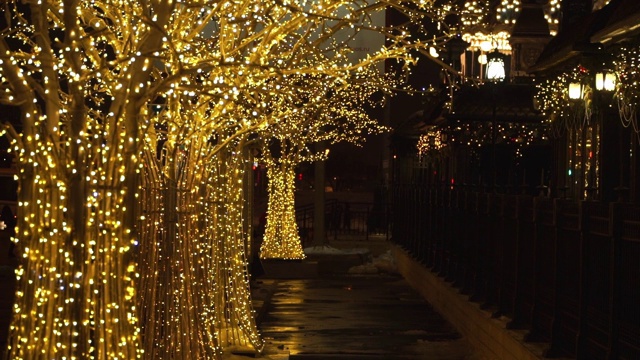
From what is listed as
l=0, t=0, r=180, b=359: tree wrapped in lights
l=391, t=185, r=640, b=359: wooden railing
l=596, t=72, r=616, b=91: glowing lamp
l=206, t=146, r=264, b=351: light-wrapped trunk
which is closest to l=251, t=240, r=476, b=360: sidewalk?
l=391, t=185, r=640, b=359: wooden railing

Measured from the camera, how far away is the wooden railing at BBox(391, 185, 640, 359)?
8.41 m

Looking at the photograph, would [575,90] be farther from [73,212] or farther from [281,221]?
[73,212]

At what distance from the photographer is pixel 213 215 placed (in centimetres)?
1105

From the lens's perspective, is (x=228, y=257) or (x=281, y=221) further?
(x=281, y=221)

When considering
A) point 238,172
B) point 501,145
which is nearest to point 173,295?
point 238,172

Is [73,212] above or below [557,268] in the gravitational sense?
above

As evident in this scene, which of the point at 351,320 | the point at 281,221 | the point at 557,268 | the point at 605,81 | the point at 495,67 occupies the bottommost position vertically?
the point at 351,320

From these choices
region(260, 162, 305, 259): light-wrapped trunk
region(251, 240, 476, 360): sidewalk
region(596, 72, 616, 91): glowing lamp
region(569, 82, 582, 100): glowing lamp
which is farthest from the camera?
region(260, 162, 305, 259): light-wrapped trunk

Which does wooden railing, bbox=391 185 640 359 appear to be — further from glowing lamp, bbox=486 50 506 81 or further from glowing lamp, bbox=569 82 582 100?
glowing lamp, bbox=486 50 506 81

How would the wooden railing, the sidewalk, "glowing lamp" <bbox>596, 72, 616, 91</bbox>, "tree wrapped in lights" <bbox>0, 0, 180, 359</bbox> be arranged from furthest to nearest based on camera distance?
1. "glowing lamp" <bbox>596, 72, 616, 91</bbox>
2. the sidewalk
3. the wooden railing
4. "tree wrapped in lights" <bbox>0, 0, 180, 359</bbox>

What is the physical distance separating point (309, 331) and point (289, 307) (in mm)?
3168

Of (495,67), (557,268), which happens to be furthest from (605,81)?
(495,67)

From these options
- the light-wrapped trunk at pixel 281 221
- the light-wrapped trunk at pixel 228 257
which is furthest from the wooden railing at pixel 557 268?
the light-wrapped trunk at pixel 281 221

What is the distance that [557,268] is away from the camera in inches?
408
